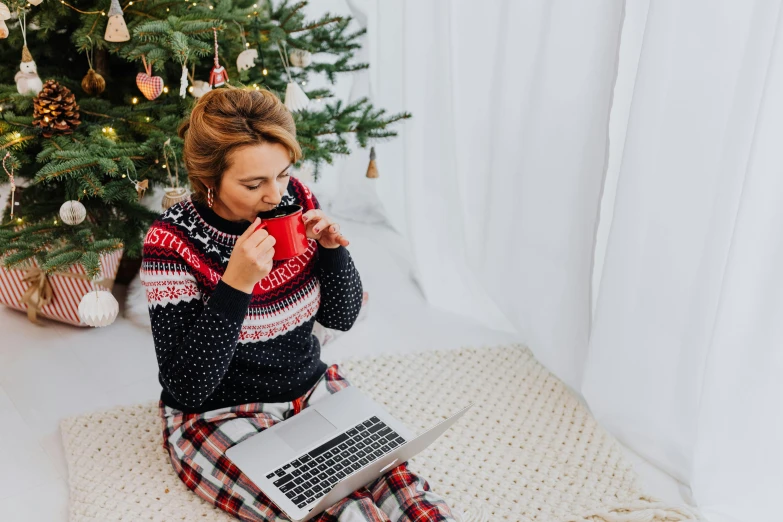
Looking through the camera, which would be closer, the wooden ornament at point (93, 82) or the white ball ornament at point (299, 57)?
the wooden ornament at point (93, 82)

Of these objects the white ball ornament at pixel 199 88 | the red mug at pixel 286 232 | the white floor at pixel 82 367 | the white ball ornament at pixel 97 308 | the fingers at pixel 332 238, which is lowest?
the white floor at pixel 82 367

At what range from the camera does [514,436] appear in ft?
5.74

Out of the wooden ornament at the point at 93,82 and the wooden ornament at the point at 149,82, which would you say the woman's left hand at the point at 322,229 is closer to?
the wooden ornament at the point at 149,82

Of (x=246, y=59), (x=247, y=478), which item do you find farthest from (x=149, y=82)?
(x=247, y=478)

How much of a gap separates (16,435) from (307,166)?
96cm

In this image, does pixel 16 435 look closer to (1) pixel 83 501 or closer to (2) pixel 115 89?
(1) pixel 83 501

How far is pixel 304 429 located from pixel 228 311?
1.05 feet

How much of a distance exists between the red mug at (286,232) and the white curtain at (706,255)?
2.48ft

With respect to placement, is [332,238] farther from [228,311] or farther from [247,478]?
[247,478]

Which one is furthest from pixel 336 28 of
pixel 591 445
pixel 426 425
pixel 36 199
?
pixel 591 445

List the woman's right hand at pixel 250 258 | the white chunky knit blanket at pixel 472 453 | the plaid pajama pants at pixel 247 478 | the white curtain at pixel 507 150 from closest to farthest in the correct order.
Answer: the woman's right hand at pixel 250 258
the plaid pajama pants at pixel 247 478
the white chunky knit blanket at pixel 472 453
the white curtain at pixel 507 150

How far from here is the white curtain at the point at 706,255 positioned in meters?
1.36

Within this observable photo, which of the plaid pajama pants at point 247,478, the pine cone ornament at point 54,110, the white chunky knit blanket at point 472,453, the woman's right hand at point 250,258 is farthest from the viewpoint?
the pine cone ornament at point 54,110

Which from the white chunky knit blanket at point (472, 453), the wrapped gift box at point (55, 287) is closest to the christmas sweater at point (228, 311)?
the white chunky knit blanket at point (472, 453)
